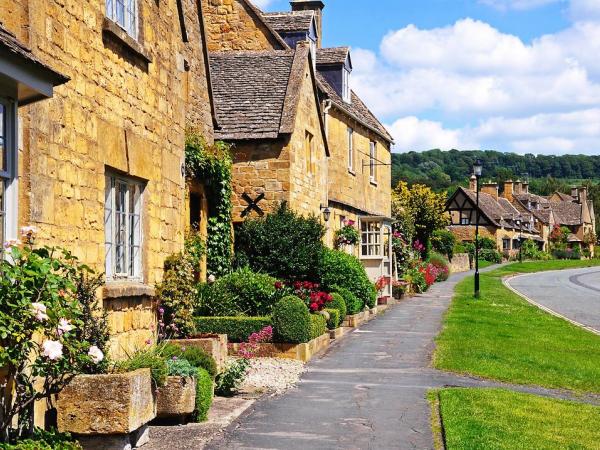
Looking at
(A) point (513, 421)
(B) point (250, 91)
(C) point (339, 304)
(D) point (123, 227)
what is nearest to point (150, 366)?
(D) point (123, 227)

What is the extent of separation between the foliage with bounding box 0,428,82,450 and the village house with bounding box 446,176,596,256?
242 ft

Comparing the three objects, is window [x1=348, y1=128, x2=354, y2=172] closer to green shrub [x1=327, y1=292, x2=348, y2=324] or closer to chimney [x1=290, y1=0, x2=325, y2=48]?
chimney [x1=290, y1=0, x2=325, y2=48]

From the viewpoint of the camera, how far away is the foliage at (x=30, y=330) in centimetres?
630

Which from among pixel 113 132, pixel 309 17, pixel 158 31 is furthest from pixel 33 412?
pixel 309 17

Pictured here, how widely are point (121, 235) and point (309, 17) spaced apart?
63.5 feet

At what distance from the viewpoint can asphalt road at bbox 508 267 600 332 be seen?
3002 cm

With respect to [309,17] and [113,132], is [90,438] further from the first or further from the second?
[309,17]

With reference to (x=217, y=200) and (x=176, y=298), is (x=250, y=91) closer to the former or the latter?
(x=217, y=200)

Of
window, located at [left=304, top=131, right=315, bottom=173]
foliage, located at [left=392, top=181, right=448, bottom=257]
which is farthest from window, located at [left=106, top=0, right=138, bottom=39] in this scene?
foliage, located at [left=392, top=181, right=448, bottom=257]

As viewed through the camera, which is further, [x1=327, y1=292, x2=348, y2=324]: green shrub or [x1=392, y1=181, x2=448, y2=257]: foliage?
[x1=392, y1=181, x2=448, y2=257]: foliage

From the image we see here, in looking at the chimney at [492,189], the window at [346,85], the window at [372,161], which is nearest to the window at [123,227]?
the window at [346,85]

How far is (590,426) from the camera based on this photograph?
10453 millimetres

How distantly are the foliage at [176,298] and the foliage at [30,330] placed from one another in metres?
4.26

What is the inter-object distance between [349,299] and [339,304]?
164 centimetres
